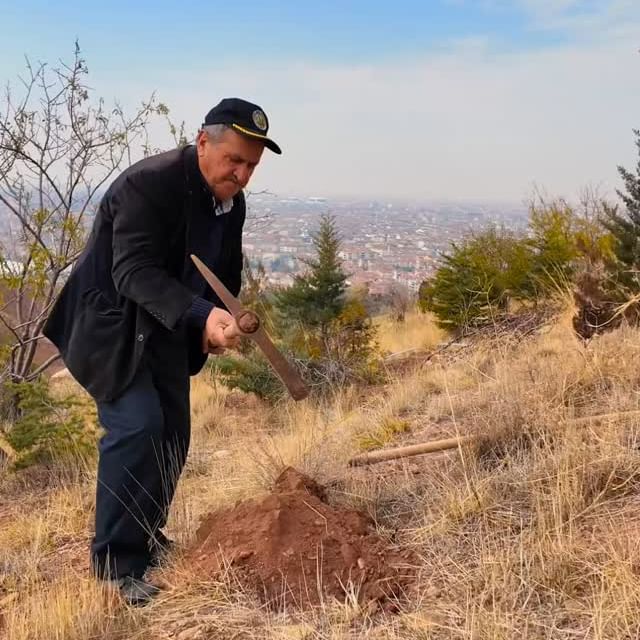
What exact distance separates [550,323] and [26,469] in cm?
488

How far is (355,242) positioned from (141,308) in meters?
13.1

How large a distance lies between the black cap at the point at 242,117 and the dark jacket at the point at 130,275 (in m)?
0.25

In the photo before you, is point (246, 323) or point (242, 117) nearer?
point (246, 323)

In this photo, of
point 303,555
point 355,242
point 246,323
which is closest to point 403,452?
point 303,555

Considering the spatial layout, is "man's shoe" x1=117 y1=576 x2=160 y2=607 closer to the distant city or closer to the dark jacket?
the dark jacket

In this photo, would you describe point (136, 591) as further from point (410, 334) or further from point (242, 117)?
point (410, 334)

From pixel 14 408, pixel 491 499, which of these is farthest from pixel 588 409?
pixel 14 408

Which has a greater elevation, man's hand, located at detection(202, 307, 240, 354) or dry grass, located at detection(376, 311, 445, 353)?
man's hand, located at detection(202, 307, 240, 354)

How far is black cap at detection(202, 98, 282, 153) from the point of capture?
2645 mm

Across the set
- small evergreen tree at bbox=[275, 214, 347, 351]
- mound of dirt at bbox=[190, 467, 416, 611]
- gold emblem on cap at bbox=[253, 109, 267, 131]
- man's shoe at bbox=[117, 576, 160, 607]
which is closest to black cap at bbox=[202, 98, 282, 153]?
gold emblem on cap at bbox=[253, 109, 267, 131]

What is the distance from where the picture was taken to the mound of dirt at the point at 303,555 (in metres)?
2.49

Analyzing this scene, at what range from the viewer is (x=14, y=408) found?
6.20 m

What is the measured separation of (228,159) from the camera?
8.99 feet

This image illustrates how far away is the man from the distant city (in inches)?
190
